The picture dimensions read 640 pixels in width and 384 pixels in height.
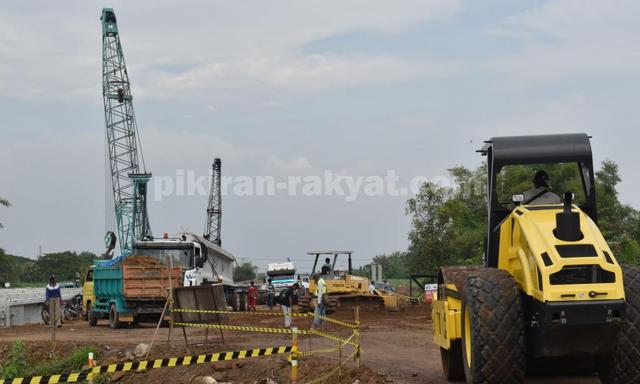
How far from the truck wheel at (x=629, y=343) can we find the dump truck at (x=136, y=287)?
71.7 feet

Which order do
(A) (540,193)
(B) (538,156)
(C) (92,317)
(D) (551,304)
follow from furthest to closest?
(C) (92,317) → (A) (540,193) → (B) (538,156) → (D) (551,304)

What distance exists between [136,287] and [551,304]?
23110mm

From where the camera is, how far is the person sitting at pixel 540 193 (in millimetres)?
11133

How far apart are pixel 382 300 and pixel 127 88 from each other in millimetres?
34422

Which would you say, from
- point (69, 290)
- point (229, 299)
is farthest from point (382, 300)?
point (69, 290)

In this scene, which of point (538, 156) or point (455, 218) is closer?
point (538, 156)

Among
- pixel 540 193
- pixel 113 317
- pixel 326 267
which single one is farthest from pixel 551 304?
pixel 326 267

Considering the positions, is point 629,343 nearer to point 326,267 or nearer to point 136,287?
point 136,287

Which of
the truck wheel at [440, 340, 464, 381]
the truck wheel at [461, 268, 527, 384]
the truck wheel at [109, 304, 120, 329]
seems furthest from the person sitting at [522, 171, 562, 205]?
the truck wheel at [109, 304, 120, 329]

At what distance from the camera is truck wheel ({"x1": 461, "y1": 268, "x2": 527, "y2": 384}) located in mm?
9805

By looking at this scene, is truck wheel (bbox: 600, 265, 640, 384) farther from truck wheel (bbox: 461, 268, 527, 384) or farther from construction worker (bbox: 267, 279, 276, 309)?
construction worker (bbox: 267, 279, 276, 309)

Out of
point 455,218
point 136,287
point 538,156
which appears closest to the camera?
point 538,156

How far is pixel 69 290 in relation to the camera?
57.2m

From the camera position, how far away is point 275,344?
2212 cm
